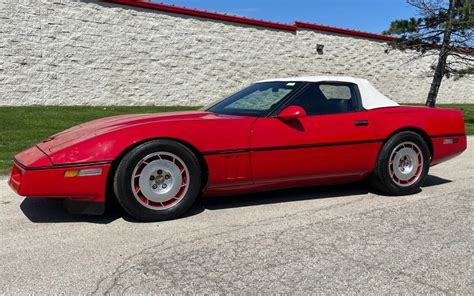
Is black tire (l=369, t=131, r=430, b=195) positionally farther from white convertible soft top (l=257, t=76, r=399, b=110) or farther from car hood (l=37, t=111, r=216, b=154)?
car hood (l=37, t=111, r=216, b=154)

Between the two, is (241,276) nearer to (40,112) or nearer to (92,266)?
(92,266)

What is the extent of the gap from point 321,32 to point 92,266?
1579 centimetres

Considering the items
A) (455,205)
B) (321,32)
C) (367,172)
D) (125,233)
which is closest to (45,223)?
(125,233)

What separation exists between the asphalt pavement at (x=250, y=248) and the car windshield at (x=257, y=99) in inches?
37.1

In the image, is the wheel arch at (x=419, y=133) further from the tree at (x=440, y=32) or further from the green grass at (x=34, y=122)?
the tree at (x=440, y=32)

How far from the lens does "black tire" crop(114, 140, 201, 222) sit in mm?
3727

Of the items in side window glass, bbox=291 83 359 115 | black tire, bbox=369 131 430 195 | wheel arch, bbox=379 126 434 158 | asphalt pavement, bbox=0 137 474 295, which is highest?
side window glass, bbox=291 83 359 115

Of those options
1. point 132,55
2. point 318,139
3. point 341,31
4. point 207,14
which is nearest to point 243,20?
point 207,14

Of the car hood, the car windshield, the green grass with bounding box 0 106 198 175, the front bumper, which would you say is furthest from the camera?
the green grass with bounding box 0 106 198 175

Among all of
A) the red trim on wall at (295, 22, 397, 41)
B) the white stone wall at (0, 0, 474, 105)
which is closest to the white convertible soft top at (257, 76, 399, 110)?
the white stone wall at (0, 0, 474, 105)

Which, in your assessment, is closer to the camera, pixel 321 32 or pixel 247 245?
pixel 247 245

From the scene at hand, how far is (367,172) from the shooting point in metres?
4.85

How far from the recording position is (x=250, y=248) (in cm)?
333

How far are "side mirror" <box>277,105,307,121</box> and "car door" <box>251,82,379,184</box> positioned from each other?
50 mm
